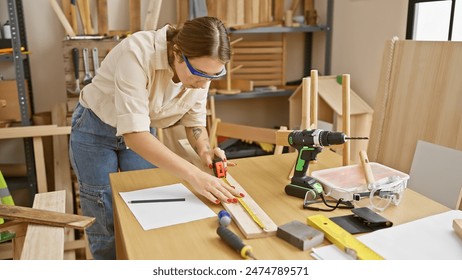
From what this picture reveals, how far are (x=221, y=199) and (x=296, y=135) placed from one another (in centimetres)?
33

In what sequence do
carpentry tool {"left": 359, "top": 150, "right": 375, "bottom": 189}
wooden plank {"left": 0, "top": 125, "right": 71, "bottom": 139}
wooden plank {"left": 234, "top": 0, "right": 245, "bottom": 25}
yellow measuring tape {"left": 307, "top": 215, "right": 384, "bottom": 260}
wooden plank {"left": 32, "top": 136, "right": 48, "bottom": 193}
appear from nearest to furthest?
yellow measuring tape {"left": 307, "top": 215, "right": 384, "bottom": 260} → carpentry tool {"left": 359, "top": 150, "right": 375, "bottom": 189} → wooden plank {"left": 0, "top": 125, "right": 71, "bottom": 139} → wooden plank {"left": 32, "top": 136, "right": 48, "bottom": 193} → wooden plank {"left": 234, "top": 0, "right": 245, "bottom": 25}

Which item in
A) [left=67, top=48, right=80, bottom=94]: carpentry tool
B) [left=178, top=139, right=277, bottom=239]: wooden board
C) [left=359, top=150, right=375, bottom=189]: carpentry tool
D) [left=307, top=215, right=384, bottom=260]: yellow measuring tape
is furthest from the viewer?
[left=67, top=48, right=80, bottom=94]: carpentry tool

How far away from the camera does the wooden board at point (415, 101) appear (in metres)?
1.86

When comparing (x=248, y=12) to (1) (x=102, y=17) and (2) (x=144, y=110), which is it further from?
(2) (x=144, y=110)

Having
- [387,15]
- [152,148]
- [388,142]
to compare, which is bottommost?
[388,142]

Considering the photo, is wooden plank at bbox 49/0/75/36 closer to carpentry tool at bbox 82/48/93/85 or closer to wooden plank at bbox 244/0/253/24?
carpentry tool at bbox 82/48/93/85

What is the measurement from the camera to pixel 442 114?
6.21ft

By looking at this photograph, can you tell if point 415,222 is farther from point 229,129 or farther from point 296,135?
point 229,129

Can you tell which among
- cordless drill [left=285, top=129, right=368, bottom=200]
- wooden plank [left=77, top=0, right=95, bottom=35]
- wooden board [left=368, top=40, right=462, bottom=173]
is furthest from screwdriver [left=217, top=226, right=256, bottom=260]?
wooden plank [left=77, top=0, right=95, bottom=35]

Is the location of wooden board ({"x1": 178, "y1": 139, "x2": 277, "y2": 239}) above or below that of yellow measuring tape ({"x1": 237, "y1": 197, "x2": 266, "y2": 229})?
below

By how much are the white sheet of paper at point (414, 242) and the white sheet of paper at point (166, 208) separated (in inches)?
14.7

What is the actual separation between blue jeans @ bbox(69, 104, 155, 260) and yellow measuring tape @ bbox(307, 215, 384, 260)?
876 mm

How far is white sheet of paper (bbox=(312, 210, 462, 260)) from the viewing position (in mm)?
995
